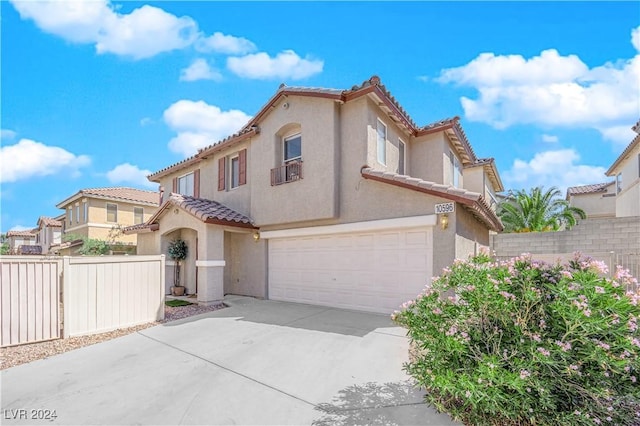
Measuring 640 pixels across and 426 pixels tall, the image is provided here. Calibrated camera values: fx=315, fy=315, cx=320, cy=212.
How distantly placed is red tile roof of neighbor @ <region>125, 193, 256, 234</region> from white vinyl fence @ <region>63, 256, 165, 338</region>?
8.85 ft

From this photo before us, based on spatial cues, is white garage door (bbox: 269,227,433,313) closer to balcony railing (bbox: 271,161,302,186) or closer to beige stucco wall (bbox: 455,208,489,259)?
beige stucco wall (bbox: 455,208,489,259)

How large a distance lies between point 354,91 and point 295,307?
8.15 m

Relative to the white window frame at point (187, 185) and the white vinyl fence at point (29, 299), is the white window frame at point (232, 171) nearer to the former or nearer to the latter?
the white window frame at point (187, 185)

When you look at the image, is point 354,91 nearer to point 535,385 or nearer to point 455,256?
point 455,256

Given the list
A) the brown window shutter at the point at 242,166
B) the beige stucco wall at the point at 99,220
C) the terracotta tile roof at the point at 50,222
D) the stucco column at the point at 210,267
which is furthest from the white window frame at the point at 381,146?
the terracotta tile roof at the point at 50,222

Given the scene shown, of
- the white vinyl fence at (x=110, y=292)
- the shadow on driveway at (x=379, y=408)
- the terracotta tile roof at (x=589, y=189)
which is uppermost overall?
the terracotta tile roof at (x=589, y=189)

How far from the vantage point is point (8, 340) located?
7.46 m

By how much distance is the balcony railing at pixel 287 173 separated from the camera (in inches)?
490

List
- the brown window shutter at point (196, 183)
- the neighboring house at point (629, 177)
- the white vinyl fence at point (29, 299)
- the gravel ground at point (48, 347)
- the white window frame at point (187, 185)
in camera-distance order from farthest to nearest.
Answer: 1. the white window frame at point (187, 185)
2. the brown window shutter at point (196, 183)
3. the neighboring house at point (629, 177)
4. the white vinyl fence at point (29, 299)
5. the gravel ground at point (48, 347)

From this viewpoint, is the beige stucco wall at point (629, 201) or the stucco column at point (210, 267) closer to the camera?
the stucco column at point (210, 267)

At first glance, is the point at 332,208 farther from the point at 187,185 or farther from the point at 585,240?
the point at 585,240

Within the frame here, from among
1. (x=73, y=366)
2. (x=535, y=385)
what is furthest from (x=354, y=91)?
(x=73, y=366)

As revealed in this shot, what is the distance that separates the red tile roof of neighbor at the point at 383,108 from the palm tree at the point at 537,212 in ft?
14.6

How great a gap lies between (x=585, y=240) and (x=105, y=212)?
36.4m
